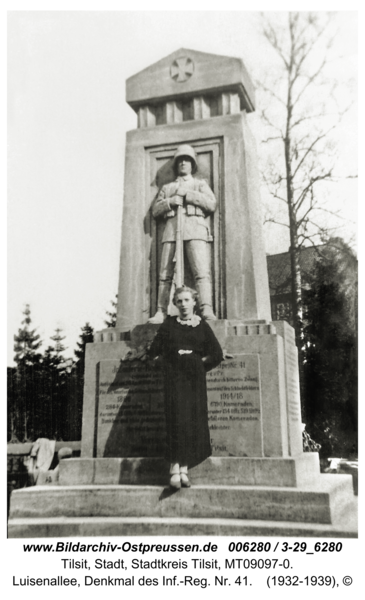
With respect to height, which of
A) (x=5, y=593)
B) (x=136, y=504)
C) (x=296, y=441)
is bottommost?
(x=5, y=593)

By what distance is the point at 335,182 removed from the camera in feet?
51.7

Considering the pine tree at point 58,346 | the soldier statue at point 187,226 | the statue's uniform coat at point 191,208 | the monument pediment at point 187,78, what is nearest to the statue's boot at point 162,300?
the soldier statue at point 187,226

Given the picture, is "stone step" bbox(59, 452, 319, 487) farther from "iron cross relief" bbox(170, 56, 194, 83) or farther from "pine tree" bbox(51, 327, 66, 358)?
"pine tree" bbox(51, 327, 66, 358)

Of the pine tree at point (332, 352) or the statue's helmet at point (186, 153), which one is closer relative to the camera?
the statue's helmet at point (186, 153)

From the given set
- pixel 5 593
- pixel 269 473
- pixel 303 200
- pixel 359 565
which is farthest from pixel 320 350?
pixel 5 593

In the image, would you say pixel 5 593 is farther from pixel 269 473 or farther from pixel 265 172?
pixel 265 172

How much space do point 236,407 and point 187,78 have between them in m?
4.66

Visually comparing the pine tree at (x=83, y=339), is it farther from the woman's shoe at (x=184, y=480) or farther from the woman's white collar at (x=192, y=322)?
the woman's shoe at (x=184, y=480)

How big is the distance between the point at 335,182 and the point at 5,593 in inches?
492

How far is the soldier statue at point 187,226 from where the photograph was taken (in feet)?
27.7

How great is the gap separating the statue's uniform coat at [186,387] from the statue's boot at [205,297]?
3.60 ft

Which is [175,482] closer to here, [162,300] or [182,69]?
[162,300]

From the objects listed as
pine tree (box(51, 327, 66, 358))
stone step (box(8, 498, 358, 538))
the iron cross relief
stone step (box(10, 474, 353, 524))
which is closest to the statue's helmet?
the iron cross relief

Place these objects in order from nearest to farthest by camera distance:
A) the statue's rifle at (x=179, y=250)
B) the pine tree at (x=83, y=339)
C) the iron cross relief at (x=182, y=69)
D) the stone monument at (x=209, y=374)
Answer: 1. the stone monument at (x=209, y=374)
2. the statue's rifle at (x=179, y=250)
3. the iron cross relief at (x=182, y=69)
4. the pine tree at (x=83, y=339)
